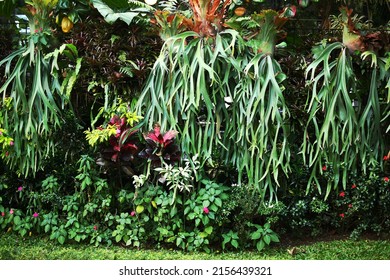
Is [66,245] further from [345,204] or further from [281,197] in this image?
[345,204]

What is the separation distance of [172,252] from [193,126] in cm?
96

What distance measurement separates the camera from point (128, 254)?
3.84 meters

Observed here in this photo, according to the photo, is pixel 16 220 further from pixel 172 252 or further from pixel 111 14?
pixel 111 14

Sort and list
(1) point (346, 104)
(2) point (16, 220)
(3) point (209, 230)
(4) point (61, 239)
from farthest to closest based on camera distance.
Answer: (2) point (16, 220) → (4) point (61, 239) → (3) point (209, 230) → (1) point (346, 104)

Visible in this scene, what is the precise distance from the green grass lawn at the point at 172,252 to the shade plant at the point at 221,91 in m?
0.52

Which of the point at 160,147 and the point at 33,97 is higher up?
the point at 33,97

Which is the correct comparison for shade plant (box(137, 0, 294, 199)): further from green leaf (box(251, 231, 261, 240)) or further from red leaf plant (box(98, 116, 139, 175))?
green leaf (box(251, 231, 261, 240))

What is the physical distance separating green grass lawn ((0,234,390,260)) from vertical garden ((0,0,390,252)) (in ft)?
0.27

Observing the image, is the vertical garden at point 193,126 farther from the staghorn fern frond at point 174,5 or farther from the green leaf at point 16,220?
the staghorn fern frond at point 174,5

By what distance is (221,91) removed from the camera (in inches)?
148

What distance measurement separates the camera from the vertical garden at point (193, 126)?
149 inches

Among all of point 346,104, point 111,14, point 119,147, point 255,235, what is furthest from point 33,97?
point 346,104

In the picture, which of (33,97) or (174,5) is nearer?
(33,97)

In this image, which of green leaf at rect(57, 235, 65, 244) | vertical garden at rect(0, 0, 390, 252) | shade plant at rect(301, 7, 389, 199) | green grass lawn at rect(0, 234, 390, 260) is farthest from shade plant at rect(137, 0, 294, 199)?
green leaf at rect(57, 235, 65, 244)
